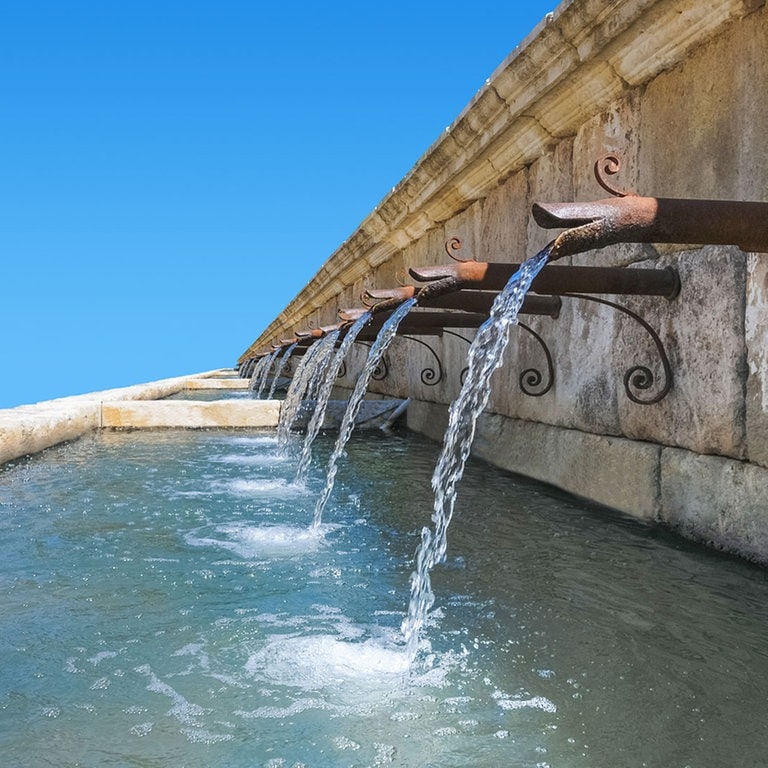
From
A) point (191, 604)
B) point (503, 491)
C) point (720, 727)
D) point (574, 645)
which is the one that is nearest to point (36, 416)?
point (503, 491)

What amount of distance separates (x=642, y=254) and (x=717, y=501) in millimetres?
1171

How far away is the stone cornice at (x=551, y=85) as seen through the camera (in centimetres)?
302

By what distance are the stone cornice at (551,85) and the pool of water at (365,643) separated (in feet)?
6.37

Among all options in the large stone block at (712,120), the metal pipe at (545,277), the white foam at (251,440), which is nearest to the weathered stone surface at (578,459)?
the metal pipe at (545,277)

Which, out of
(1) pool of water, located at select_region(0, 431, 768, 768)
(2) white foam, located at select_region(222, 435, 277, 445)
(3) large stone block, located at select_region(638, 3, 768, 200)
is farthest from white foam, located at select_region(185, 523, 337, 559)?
(2) white foam, located at select_region(222, 435, 277, 445)

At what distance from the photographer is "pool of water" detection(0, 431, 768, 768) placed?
144 centimetres

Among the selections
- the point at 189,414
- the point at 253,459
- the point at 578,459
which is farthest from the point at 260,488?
the point at 189,414

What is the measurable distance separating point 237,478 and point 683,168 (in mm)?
2821

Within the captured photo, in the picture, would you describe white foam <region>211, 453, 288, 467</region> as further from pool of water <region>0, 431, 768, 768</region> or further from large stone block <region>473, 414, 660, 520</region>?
pool of water <region>0, 431, 768, 768</region>

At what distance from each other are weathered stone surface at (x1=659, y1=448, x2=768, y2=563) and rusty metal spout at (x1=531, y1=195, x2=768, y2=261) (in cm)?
94

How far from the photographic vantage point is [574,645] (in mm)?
1893

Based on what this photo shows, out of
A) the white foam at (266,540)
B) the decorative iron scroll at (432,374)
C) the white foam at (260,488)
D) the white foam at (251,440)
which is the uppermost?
the decorative iron scroll at (432,374)

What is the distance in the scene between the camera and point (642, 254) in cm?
339

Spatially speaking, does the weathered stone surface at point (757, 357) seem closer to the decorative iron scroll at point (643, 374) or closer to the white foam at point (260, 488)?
the decorative iron scroll at point (643, 374)
